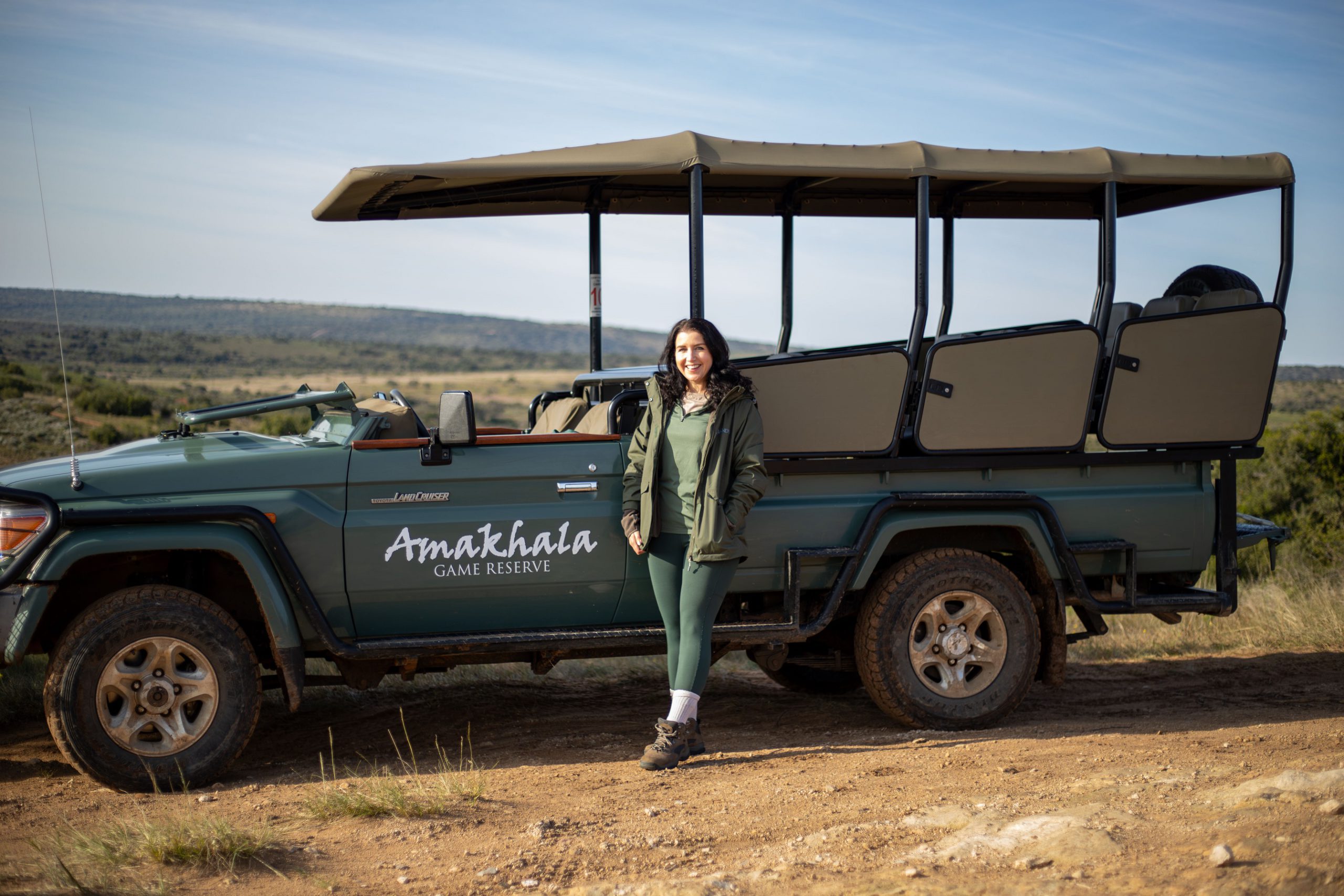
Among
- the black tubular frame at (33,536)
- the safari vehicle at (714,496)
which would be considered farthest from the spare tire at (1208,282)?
the black tubular frame at (33,536)

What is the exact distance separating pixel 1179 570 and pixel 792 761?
7.96 ft

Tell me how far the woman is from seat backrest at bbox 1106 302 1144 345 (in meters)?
2.54

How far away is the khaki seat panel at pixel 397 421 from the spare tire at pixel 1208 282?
4163 mm

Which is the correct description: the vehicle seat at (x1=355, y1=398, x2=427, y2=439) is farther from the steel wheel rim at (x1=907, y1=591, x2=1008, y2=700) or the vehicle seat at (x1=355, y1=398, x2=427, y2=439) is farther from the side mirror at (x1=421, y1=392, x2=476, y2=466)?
the steel wheel rim at (x1=907, y1=591, x2=1008, y2=700)

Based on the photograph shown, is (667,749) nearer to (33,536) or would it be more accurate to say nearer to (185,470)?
(185,470)

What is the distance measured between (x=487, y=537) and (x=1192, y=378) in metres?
3.66

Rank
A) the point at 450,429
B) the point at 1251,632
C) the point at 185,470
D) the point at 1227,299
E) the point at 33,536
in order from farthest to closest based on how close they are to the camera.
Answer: the point at 1251,632, the point at 1227,299, the point at 450,429, the point at 185,470, the point at 33,536

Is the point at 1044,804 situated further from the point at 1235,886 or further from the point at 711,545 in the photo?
the point at 711,545

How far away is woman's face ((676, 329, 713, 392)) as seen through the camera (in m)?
4.85

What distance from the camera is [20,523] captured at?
4.39m

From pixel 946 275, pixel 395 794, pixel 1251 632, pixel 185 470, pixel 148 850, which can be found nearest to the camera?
pixel 148 850

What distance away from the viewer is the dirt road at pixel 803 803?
3482 millimetres

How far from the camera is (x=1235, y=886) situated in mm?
3213

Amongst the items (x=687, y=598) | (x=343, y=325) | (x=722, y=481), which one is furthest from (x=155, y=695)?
(x=343, y=325)
